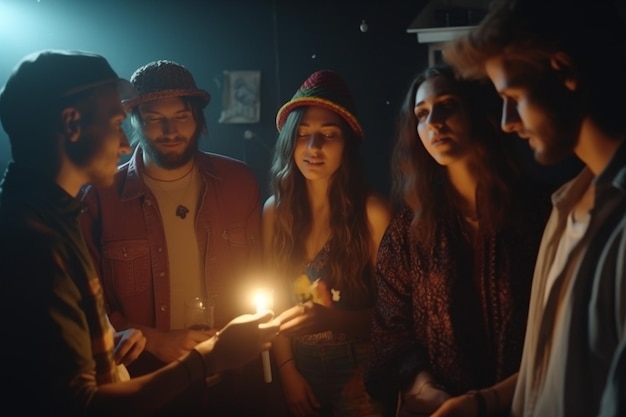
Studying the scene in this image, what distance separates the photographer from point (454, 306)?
144 cm

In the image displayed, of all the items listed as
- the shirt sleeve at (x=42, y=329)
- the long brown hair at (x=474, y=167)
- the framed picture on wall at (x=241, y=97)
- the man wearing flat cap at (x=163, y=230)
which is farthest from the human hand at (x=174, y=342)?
the framed picture on wall at (x=241, y=97)

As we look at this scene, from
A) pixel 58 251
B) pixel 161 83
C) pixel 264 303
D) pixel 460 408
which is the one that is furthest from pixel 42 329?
pixel 460 408

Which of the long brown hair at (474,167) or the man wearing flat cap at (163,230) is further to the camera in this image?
the man wearing flat cap at (163,230)

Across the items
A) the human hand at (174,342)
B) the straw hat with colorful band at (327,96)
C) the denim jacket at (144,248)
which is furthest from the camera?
the straw hat with colorful band at (327,96)

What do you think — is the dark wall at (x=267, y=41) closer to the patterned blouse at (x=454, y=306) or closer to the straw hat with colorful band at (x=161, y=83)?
the straw hat with colorful band at (x=161, y=83)

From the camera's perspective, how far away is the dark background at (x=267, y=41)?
1928 mm

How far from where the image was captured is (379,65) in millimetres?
1953

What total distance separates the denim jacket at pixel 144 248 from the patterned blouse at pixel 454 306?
0.48 meters

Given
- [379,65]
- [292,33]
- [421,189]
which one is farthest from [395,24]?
[421,189]

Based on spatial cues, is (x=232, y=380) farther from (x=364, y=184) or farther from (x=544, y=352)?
(x=544, y=352)

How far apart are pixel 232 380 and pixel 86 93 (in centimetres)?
101

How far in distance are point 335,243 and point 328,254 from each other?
4 centimetres

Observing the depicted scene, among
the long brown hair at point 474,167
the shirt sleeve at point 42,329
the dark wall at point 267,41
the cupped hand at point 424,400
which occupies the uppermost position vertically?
the dark wall at point 267,41

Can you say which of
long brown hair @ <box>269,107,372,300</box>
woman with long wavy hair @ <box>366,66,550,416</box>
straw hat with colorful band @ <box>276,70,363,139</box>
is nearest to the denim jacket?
long brown hair @ <box>269,107,372,300</box>
